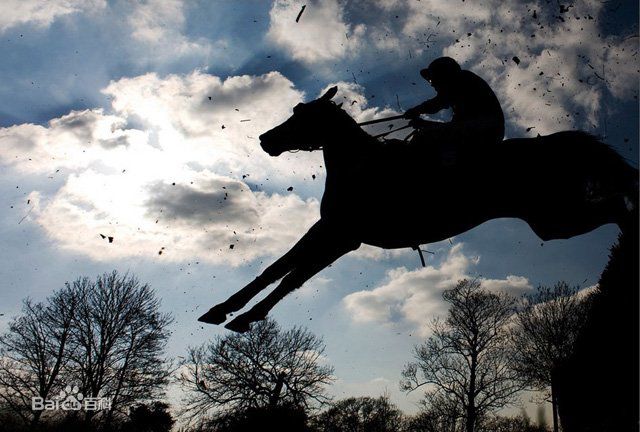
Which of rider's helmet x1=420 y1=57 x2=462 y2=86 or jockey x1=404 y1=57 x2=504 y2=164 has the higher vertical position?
rider's helmet x1=420 y1=57 x2=462 y2=86

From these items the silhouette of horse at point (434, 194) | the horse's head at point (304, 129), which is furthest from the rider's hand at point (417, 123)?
the horse's head at point (304, 129)

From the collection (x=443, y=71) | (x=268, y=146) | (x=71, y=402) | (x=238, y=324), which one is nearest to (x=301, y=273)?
(x=238, y=324)

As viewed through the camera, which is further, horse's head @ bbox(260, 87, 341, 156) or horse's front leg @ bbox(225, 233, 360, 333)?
horse's head @ bbox(260, 87, 341, 156)

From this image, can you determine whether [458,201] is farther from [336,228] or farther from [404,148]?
[336,228]

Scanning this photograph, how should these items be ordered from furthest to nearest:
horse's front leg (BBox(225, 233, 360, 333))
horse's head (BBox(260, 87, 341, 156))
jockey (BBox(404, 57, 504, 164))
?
horse's head (BBox(260, 87, 341, 156))
horse's front leg (BBox(225, 233, 360, 333))
jockey (BBox(404, 57, 504, 164))

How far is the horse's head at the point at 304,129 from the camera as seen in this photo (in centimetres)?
447

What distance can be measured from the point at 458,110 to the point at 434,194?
92 centimetres

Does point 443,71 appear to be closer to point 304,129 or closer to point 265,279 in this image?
point 304,129

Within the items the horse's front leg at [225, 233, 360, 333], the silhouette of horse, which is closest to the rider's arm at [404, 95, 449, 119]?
the silhouette of horse

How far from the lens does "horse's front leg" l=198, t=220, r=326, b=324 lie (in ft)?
12.9

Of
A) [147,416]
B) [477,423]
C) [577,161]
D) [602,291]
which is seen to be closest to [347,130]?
[577,161]

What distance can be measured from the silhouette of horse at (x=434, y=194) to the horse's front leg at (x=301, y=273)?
0.03 ft

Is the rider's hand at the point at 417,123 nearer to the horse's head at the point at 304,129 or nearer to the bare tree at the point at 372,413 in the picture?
the horse's head at the point at 304,129

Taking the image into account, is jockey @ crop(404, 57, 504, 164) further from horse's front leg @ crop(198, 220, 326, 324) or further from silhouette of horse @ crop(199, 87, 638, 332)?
horse's front leg @ crop(198, 220, 326, 324)
